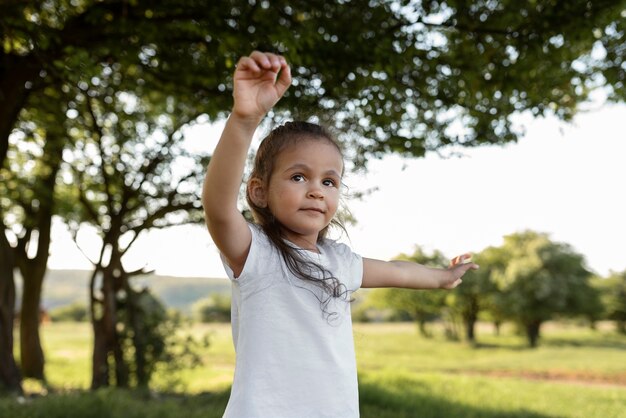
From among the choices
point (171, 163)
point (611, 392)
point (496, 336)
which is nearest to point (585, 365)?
point (611, 392)

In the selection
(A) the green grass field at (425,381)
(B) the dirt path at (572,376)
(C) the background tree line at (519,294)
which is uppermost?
(C) the background tree line at (519,294)

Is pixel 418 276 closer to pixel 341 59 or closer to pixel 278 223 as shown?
pixel 278 223

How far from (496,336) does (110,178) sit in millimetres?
29502

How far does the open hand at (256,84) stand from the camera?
1730 mm

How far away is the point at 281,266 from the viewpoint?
2.08m

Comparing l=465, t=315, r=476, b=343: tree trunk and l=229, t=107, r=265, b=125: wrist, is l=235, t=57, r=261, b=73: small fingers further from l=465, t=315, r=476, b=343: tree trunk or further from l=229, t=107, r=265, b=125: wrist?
l=465, t=315, r=476, b=343: tree trunk

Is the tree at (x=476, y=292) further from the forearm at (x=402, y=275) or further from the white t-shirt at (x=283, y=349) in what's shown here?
the white t-shirt at (x=283, y=349)

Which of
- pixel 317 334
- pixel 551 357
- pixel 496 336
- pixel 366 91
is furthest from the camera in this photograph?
pixel 496 336

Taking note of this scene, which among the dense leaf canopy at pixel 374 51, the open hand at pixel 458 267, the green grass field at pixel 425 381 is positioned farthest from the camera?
the green grass field at pixel 425 381

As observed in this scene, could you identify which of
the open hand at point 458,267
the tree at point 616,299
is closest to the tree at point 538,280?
the tree at point 616,299

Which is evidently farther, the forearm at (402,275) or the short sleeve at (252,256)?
the forearm at (402,275)

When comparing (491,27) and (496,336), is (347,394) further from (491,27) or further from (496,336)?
(496,336)

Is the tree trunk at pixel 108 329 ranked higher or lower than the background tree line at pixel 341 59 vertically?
lower

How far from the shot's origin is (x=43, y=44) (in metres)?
5.43
